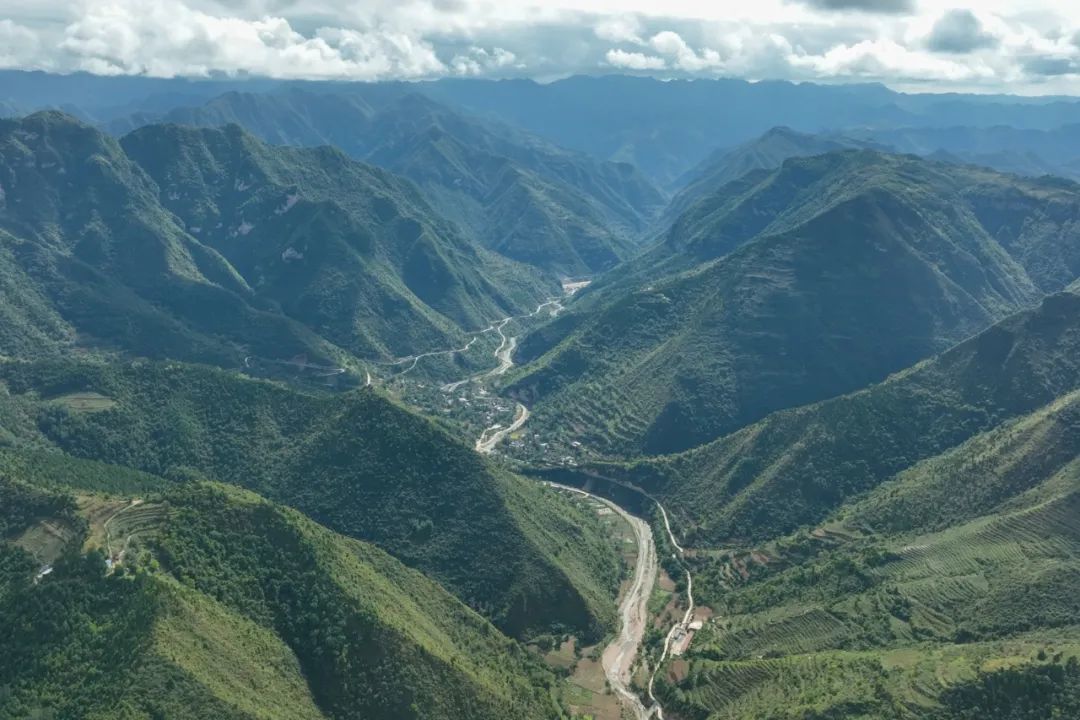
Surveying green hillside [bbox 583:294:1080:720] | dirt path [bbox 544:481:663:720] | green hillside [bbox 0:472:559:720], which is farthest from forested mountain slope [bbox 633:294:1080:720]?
green hillside [bbox 0:472:559:720]

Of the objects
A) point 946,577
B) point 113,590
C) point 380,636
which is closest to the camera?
point 113,590

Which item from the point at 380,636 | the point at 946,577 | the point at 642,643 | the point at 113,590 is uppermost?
the point at 113,590

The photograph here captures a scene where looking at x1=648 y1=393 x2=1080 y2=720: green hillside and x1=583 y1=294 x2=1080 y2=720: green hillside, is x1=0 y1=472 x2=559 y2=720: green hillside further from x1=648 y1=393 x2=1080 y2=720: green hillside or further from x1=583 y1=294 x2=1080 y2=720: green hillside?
x1=648 y1=393 x2=1080 y2=720: green hillside

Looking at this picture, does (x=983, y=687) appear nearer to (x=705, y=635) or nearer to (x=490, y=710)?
(x=705, y=635)

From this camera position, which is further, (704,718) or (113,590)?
(704,718)

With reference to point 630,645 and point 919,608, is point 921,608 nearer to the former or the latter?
point 919,608

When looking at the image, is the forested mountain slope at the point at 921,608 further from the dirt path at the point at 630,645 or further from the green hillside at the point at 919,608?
the dirt path at the point at 630,645

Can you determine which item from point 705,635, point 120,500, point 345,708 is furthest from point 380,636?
point 705,635

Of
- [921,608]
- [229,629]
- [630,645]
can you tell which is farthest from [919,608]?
[229,629]

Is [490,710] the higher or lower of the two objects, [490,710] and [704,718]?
the higher
